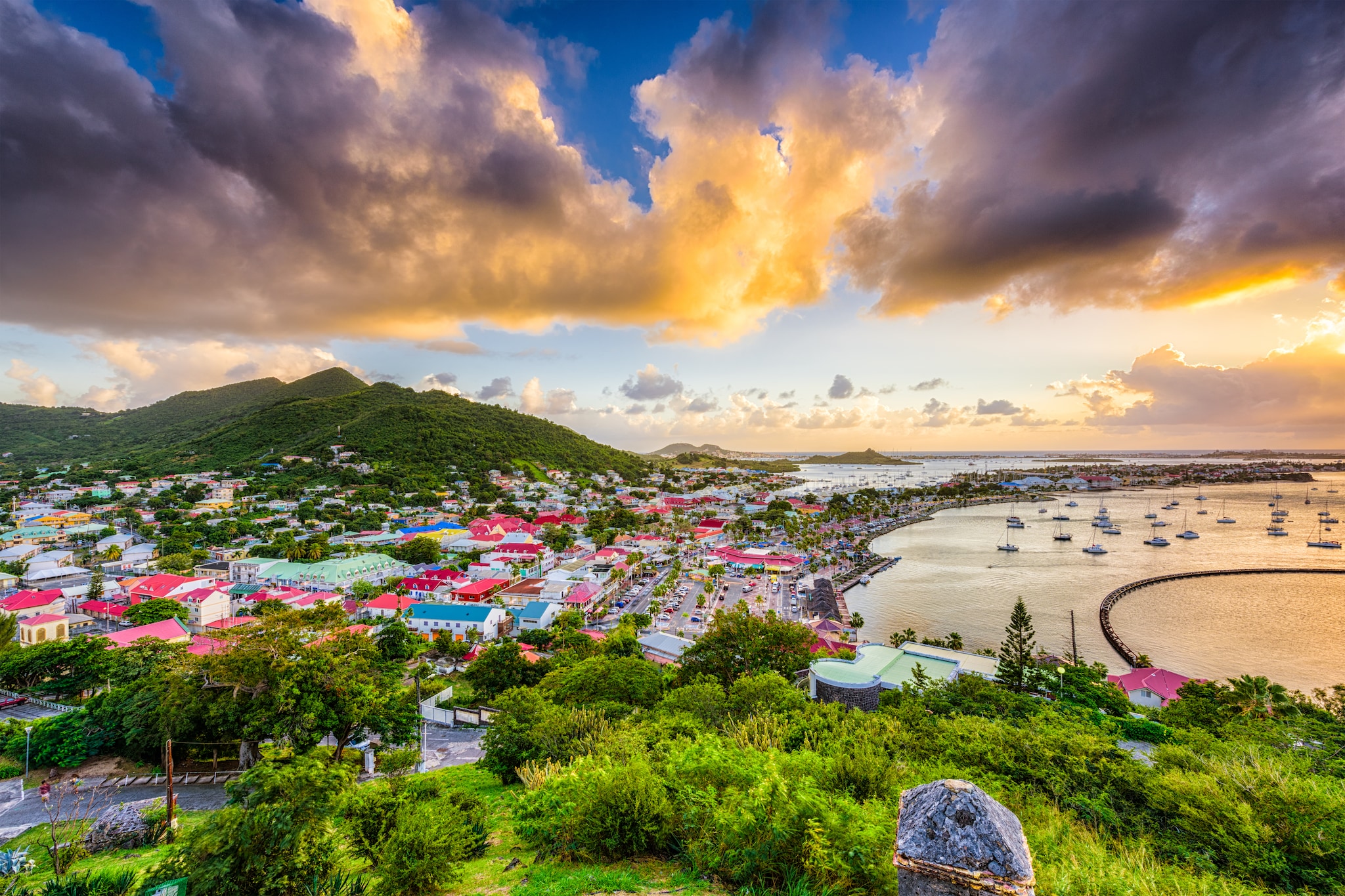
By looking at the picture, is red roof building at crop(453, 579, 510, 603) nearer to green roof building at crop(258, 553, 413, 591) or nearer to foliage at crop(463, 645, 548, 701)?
green roof building at crop(258, 553, 413, 591)

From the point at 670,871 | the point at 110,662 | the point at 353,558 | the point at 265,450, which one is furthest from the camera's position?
the point at 265,450

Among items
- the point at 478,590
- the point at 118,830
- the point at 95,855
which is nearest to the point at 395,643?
the point at 478,590

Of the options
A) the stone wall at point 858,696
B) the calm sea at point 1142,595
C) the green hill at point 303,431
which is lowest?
the calm sea at point 1142,595

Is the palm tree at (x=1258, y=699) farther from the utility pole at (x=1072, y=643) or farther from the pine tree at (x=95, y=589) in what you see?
the pine tree at (x=95, y=589)

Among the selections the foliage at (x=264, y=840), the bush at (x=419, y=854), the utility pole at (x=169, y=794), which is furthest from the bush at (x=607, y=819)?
the utility pole at (x=169, y=794)

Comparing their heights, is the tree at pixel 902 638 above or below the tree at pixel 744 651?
below

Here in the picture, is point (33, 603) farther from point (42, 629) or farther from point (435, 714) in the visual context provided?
point (435, 714)

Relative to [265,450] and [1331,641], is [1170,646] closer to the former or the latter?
[1331,641]

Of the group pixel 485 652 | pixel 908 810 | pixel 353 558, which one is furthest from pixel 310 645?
pixel 353 558
